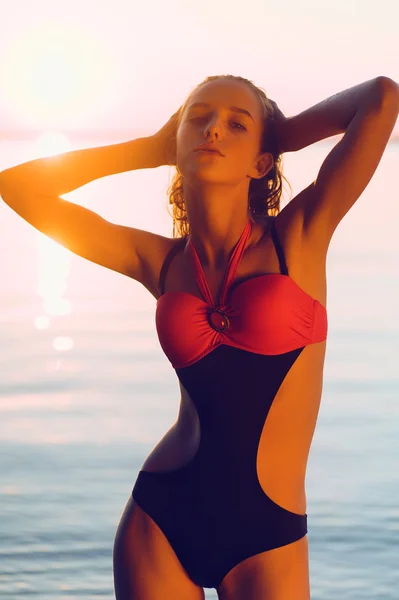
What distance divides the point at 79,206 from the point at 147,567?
86cm

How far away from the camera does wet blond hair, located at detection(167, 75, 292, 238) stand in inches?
118

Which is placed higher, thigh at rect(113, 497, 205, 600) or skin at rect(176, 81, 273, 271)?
skin at rect(176, 81, 273, 271)

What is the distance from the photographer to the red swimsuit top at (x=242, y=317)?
2.80m

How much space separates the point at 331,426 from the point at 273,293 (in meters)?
4.74

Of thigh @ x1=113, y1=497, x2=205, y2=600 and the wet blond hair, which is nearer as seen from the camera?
thigh @ x1=113, y1=497, x2=205, y2=600

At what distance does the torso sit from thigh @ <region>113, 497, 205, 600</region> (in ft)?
0.52

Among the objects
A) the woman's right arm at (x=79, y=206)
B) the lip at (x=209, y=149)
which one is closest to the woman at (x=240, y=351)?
the lip at (x=209, y=149)

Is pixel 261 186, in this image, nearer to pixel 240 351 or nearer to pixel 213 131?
pixel 213 131

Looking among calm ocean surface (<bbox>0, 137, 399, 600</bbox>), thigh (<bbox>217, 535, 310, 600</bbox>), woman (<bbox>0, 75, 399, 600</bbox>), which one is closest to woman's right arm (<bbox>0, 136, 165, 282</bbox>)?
woman (<bbox>0, 75, 399, 600</bbox>)

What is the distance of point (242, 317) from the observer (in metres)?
2.82

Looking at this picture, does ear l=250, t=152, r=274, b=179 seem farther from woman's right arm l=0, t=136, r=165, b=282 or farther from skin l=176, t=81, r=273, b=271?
woman's right arm l=0, t=136, r=165, b=282

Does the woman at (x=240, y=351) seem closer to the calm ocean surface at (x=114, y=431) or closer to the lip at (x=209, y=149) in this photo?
the lip at (x=209, y=149)

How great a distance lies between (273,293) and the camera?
280 centimetres

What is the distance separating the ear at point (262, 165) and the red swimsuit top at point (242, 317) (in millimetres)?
155
